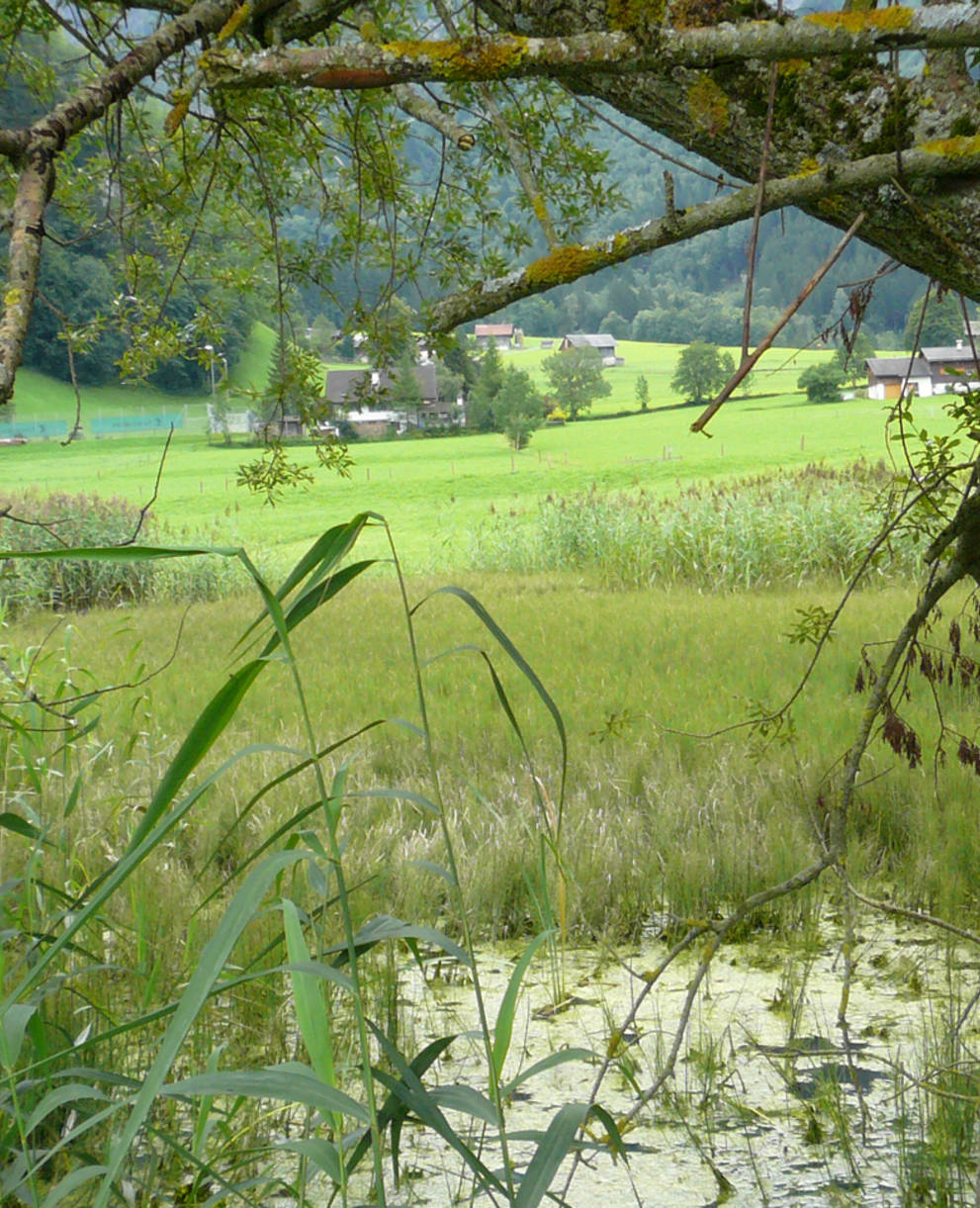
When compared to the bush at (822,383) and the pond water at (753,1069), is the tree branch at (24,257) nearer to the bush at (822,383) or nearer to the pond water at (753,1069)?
the pond water at (753,1069)

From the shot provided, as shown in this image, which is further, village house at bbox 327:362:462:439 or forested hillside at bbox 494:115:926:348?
forested hillside at bbox 494:115:926:348

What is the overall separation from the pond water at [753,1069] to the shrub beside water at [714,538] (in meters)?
6.65

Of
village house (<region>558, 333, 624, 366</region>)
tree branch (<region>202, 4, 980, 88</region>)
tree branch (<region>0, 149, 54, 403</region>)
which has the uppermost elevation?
village house (<region>558, 333, 624, 366</region>)

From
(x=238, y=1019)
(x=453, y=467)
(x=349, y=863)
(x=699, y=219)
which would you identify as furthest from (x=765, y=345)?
(x=453, y=467)

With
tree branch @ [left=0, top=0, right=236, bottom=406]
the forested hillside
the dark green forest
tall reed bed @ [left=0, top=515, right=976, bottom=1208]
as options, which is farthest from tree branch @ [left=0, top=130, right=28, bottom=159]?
the forested hillside

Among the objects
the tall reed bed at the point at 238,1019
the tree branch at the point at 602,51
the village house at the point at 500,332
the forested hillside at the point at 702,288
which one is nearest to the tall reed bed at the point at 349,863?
the tall reed bed at the point at 238,1019

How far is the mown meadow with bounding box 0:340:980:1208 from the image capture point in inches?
51.7

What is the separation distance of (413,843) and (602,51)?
288cm

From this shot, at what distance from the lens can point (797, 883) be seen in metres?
1.88

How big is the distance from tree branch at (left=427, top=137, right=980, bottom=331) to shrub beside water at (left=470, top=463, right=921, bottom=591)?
7.69m

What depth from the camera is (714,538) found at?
10.8 meters

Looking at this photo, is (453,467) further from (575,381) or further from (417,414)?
(575,381)

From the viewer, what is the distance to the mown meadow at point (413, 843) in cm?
131

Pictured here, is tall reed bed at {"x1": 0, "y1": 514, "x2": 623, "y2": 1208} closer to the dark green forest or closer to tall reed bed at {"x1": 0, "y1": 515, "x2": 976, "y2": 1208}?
tall reed bed at {"x1": 0, "y1": 515, "x2": 976, "y2": 1208}
